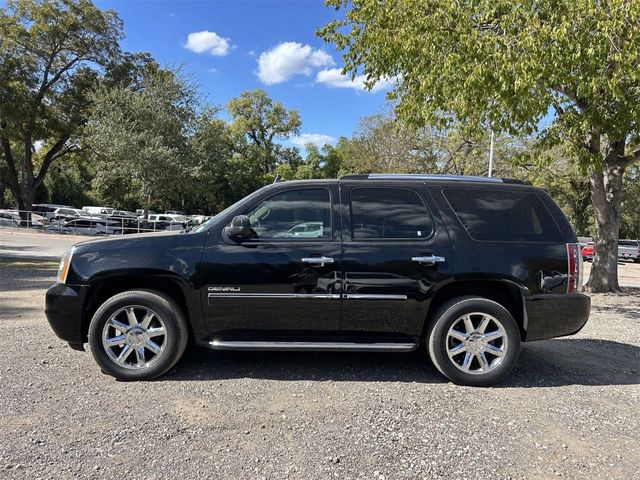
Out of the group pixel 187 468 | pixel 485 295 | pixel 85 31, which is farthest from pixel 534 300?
pixel 85 31

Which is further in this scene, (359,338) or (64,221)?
(64,221)

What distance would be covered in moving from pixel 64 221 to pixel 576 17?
30455mm

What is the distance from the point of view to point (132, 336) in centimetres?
439

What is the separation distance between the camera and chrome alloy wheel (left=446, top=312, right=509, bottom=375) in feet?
14.5

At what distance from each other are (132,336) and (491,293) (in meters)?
3.37

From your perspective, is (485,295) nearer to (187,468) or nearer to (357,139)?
(187,468)

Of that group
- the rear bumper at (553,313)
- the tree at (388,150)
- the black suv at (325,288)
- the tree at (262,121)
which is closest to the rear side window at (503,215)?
the black suv at (325,288)

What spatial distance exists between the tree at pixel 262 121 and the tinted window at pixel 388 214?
52627 mm

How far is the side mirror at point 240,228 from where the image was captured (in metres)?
4.33

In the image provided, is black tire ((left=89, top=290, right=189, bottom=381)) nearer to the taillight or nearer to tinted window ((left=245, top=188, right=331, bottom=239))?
tinted window ((left=245, top=188, right=331, bottom=239))

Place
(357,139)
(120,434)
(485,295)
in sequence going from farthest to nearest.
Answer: (357,139)
(485,295)
(120,434)

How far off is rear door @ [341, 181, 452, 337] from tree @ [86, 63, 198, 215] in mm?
19515

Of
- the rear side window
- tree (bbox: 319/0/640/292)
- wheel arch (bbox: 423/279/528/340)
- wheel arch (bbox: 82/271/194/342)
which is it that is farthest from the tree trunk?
wheel arch (bbox: 82/271/194/342)

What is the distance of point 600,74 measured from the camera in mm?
7594
